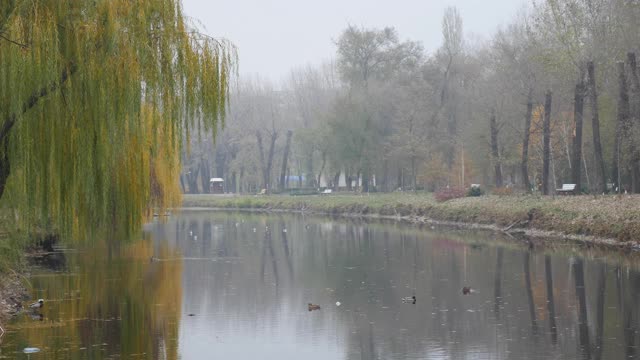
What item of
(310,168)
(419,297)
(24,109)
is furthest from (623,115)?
(310,168)

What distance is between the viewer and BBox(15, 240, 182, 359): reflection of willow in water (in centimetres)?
1752

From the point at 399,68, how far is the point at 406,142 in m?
10.1

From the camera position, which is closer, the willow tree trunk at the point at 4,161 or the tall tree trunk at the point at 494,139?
the willow tree trunk at the point at 4,161

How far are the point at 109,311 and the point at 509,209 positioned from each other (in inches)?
1267

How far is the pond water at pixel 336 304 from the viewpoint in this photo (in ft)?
58.6

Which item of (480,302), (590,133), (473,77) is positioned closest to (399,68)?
(473,77)

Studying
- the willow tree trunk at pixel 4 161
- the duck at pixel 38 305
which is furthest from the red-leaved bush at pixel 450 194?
the willow tree trunk at pixel 4 161

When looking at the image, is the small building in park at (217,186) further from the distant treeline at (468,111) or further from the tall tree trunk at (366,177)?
the tall tree trunk at (366,177)

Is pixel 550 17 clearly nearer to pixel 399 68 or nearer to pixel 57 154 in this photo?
pixel 399 68

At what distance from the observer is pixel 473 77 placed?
71438 millimetres

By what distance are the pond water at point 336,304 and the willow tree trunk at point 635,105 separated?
6.24m

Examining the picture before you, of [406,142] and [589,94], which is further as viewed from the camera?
[406,142]

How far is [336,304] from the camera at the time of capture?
2430 cm

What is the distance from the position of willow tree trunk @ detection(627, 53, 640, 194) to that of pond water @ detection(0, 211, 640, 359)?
6.24 metres
